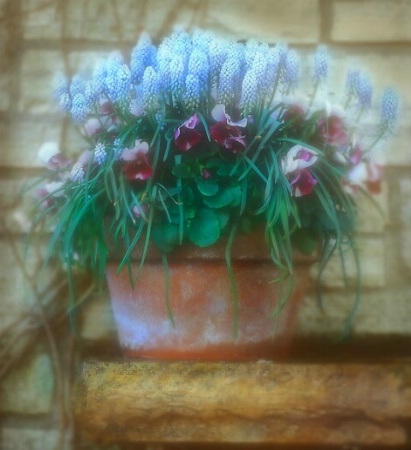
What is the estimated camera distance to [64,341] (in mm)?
1122

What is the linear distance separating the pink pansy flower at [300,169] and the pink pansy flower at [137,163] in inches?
6.8

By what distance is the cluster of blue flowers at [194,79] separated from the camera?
0.90 m

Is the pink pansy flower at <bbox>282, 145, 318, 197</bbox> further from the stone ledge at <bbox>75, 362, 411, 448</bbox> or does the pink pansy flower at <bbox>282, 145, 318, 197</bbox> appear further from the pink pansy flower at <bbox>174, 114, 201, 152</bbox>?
the stone ledge at <bbox>75, 362, 411, 448</bbox>

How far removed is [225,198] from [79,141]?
36 cm

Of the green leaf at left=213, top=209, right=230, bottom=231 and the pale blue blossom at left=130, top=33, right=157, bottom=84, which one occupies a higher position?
the pale blue blossom at left=130, top=33, right=157, bottom=84

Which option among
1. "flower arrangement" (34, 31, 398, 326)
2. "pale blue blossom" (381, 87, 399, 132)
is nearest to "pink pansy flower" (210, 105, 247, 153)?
"flower arrangement" (34, 31, 398, 326)

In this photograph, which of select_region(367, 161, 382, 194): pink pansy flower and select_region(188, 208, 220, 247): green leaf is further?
select_region(367, 161, 382, 194): pink pansy flower

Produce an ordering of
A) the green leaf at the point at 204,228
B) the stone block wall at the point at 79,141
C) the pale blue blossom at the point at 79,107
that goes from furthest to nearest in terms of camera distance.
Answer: the stone block wall at the point at 79,141, the pale blue blossom at the point at 79,107, the green leaf at the point at 204,228

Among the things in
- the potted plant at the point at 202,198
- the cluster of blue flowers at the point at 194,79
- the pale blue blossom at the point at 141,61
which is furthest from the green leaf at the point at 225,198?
the pale blue blossom at the point at 141,61

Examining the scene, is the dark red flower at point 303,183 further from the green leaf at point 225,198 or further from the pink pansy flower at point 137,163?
the pink pansy flower at point 137,163

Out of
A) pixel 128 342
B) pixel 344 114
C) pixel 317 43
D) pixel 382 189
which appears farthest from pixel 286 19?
pixel 128 342

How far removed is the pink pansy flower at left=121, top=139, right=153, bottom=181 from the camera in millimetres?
887

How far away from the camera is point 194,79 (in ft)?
2.94

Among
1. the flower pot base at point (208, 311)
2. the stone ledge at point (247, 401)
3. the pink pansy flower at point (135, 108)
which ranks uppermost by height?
the pink pansy flower at point (135, 108)
